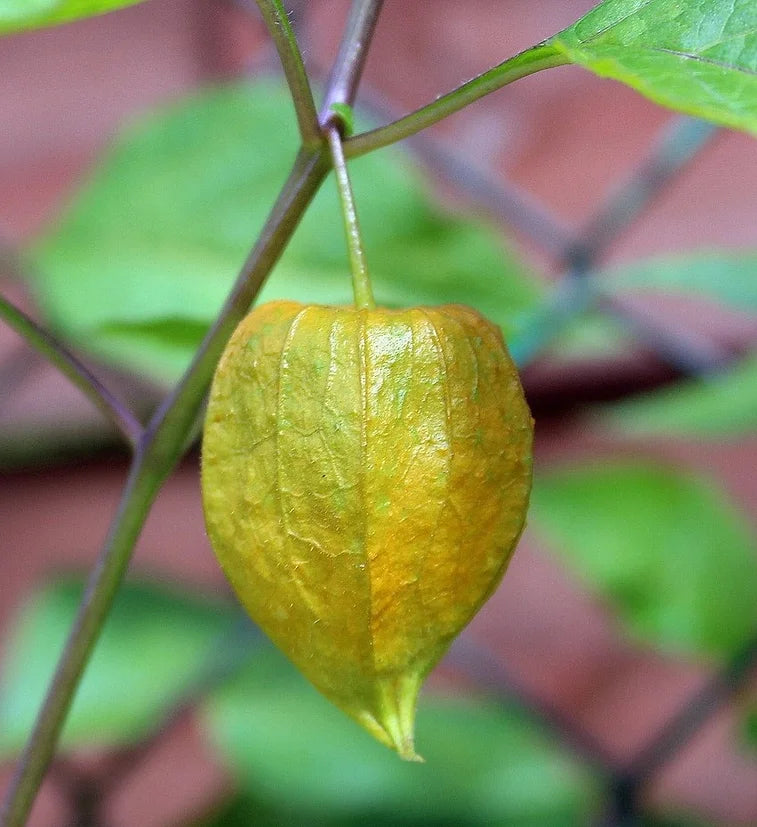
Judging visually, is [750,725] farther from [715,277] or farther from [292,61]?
[292,61]

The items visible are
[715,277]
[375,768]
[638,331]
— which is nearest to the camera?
[715,277]

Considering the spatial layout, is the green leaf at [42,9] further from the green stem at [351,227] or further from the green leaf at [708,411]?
the green leaf at [708,411]

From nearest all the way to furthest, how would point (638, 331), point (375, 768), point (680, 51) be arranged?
1. point (680, 51)
2. point (375, 768)
3. point (638, 331)

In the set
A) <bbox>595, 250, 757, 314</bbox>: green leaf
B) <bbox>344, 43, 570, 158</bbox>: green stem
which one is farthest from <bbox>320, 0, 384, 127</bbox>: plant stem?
<bbox>595, 250, 757, 314</bbox>: green leaf

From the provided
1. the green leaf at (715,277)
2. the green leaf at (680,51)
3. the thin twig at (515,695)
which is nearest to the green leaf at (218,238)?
the green leaf at (715,277)

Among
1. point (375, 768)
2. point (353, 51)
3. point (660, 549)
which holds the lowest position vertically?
point (375, 768)

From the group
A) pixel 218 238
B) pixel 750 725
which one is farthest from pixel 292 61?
pixel 750 725

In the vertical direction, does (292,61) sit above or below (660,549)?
above

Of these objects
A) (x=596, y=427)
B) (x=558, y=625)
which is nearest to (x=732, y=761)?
(x=558, y=625)
